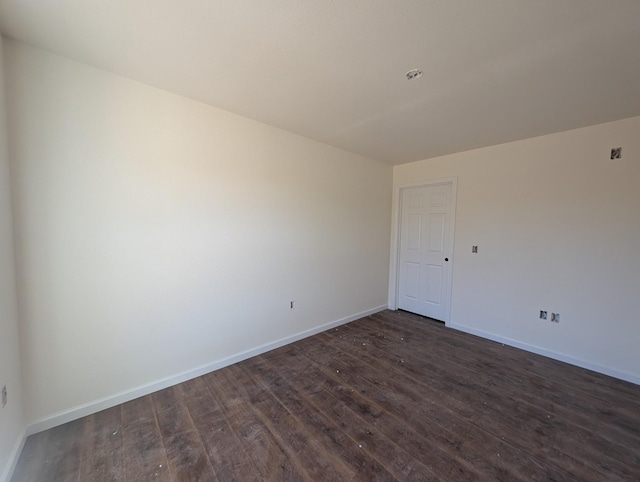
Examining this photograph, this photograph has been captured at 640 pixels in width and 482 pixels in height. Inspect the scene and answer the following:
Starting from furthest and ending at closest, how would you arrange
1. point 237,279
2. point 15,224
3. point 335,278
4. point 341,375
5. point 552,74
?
point 335,278, point 237,279, point 341,375, point 552,74, point 15,224

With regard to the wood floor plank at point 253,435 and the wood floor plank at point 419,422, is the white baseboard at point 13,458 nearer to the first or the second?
the wood floor plank at point 253,435

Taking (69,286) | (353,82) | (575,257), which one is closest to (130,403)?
(69,286)

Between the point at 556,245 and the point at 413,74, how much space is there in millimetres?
2568

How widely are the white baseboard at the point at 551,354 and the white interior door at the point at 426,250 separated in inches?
15.2

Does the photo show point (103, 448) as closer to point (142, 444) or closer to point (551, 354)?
point (142, 444)

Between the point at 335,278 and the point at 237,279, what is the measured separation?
1.47m

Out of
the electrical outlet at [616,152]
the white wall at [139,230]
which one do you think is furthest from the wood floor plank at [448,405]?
the electrical outlet at [616,152]

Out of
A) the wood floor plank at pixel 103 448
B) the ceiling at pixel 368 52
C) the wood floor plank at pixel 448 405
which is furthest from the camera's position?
the wood floor plank at pixel 448 405

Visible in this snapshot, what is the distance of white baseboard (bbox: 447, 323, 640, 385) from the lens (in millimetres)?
2484

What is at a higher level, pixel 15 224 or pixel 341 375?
pixel 15 224

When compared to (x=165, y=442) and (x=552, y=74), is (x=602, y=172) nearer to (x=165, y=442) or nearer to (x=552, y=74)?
(x=552, y=74)

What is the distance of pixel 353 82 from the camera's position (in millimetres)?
1946

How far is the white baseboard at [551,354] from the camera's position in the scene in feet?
8.15

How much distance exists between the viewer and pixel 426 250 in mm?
4047
